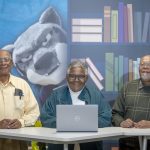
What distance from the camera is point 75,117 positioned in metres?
3.61

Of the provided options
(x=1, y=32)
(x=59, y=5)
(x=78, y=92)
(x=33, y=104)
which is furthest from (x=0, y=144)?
(x=59, y=5)

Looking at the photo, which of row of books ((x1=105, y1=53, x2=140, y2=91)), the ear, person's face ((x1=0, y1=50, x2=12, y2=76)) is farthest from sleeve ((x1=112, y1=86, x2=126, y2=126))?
the ear

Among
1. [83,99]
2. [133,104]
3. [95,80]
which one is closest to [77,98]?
[83,99]

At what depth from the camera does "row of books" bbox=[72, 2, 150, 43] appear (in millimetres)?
5223

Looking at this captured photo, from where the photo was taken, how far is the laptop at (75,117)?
3597mm

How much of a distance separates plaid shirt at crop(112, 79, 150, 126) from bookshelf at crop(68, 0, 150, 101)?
761mm

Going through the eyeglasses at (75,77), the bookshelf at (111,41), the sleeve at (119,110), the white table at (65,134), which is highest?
the bookshelf at (111,41)

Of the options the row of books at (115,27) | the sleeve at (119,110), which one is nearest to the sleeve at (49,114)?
the sleeve at (119,110)

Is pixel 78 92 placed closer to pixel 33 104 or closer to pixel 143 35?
pixel 33 104

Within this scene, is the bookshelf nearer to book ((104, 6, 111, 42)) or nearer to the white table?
book ((104, 6, 111, 42))

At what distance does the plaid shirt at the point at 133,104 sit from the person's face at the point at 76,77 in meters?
0.52

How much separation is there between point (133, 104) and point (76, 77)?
26.9 inches

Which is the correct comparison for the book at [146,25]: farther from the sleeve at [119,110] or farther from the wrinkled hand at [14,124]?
the wrinkled hand at [14,124]

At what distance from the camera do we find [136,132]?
146 inches
